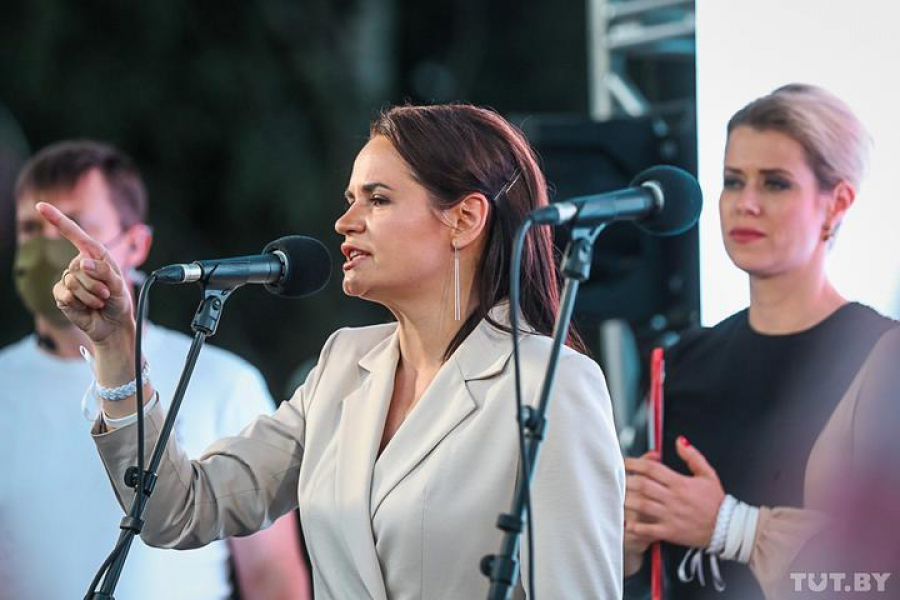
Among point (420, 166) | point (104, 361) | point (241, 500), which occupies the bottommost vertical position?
point (241, 500)

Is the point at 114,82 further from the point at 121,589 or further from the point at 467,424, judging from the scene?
the point at 467,424

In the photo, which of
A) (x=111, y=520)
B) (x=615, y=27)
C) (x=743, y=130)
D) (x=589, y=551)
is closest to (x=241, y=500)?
(x=589, y=551)

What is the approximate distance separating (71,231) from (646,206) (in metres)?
1.00

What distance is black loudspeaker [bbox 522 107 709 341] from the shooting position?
4.04 meters

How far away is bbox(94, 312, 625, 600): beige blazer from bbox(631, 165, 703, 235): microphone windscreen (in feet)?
1.09

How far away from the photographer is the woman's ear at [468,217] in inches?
115

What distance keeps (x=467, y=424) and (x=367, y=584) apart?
1.12 ft

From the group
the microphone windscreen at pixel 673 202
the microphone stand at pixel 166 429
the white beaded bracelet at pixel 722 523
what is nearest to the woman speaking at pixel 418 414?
the microphone stand at pixel 166 429

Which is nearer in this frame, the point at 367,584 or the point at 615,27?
the point at 367,584

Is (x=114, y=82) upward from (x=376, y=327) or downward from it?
upward

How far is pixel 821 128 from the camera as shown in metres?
2.98

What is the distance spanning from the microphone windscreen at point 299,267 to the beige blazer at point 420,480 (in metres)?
0.28

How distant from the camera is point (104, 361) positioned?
108 inches

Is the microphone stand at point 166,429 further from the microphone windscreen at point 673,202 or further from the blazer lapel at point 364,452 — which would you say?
the microphone windscreen at point 673,202
